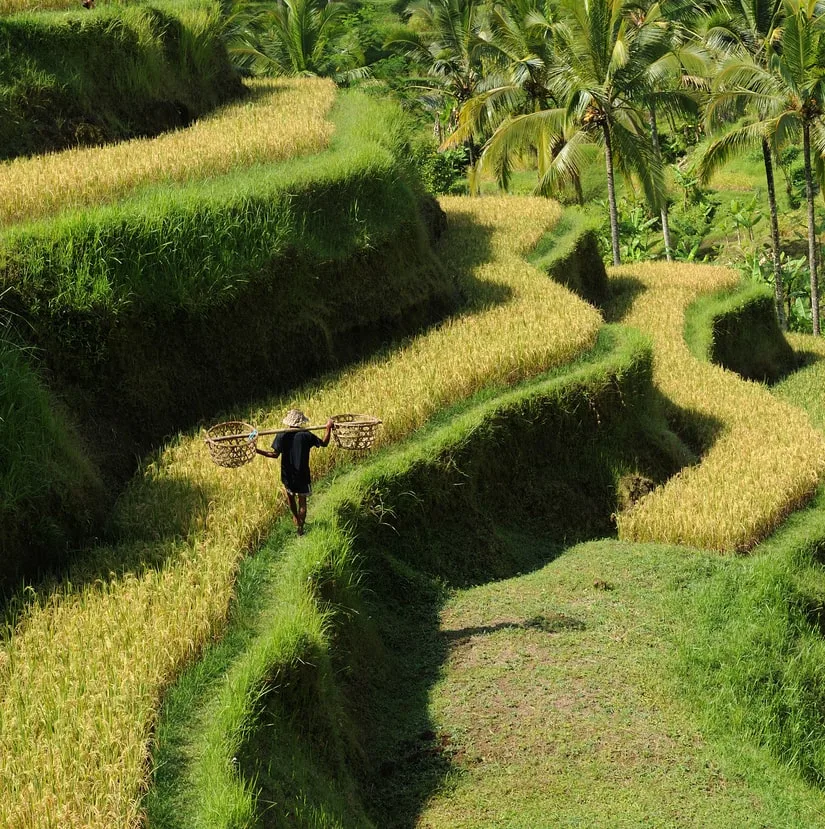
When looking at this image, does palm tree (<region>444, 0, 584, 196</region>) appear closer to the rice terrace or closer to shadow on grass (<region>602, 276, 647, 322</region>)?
shadow on grass (<region>602, 276, 647, 322</region>)

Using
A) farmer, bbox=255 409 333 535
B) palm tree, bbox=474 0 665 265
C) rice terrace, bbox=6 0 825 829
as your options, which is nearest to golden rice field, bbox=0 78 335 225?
rice terrace, bbox=6 0 825 829

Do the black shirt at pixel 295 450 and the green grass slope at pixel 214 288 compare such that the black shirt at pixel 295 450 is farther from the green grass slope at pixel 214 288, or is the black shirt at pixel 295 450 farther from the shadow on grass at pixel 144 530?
the green grass slope at pixel 214 288

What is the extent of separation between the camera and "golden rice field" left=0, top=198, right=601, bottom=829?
6016 millimetres

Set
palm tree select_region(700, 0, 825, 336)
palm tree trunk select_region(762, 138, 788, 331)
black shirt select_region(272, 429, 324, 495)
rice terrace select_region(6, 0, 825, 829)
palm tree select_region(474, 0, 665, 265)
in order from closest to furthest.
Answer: rice terrace select_region(6, 0, 825, 829)
black shirt select_region(272, 429, 324, 495)
palm tree select_region(474, 0, 665, 265)
palm tree select_region(700, 0, 825, 336)
palm tree trunk select_region(762, 138, 788, 331)

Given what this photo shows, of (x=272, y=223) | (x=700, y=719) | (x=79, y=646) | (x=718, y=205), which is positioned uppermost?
(x=272, y=223)

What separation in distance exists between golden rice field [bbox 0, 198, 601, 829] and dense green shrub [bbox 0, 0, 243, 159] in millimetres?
5624

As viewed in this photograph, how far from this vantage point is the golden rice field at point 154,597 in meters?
6.02

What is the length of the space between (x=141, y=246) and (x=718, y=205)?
27.5 m

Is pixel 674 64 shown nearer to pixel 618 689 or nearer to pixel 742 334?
pixel 742 334

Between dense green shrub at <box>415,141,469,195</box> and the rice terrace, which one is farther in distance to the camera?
dense green shrub at <box>415,141,469,195</box>

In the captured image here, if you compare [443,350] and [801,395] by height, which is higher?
[443,350]

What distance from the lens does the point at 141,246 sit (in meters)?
11.0

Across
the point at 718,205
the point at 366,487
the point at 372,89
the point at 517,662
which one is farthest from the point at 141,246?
the point at 718,205

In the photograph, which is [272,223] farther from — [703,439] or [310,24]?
[310,24]
